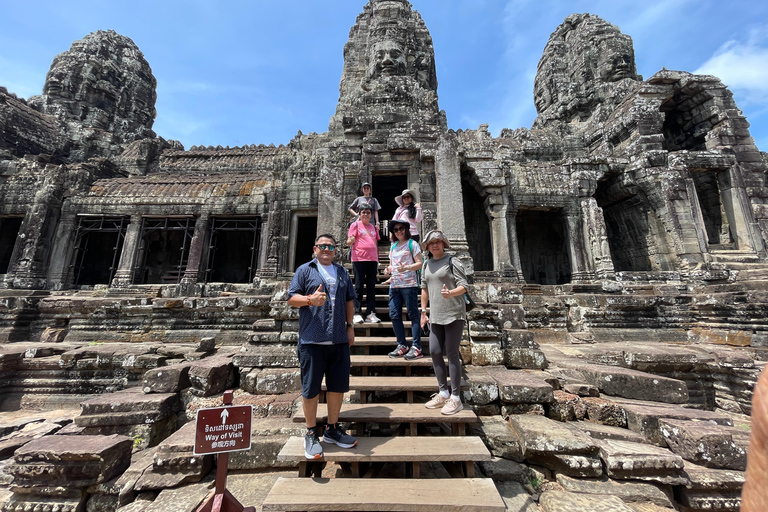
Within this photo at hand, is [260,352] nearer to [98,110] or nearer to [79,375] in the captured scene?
[79,375]

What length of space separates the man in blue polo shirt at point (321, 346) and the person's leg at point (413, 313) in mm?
1208

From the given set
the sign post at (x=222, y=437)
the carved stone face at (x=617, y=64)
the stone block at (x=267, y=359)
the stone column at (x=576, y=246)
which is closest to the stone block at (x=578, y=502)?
the sign post at (x=222, y=437)

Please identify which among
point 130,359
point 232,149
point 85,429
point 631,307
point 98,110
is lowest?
point 85,429

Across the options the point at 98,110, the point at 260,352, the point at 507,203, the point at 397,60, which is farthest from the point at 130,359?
the point at 98,110

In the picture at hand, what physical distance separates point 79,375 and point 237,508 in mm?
6031

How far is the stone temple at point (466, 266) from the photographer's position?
3.09 metres

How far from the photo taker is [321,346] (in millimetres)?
2961

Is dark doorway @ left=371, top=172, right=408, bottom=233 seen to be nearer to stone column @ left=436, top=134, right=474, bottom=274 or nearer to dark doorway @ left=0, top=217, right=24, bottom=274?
stone column @ left=436, top=134, right=474, bottom=274

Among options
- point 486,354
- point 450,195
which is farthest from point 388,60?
point 486,354

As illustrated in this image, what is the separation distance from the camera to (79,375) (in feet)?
19.6

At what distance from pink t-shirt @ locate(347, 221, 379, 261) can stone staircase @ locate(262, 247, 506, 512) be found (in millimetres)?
A: 1756

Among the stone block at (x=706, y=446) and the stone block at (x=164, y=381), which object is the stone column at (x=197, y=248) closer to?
the stone block at (x=164, y=381)

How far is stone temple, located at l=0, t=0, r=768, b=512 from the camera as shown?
10.1ft

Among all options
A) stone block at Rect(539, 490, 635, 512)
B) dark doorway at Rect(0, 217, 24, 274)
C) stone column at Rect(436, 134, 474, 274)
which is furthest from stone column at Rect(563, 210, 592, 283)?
dark doorway at Rect(0, 217, 24, 274)
